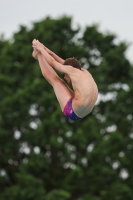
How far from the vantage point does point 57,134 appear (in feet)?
96.1

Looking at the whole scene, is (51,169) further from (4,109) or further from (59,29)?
(59,29)

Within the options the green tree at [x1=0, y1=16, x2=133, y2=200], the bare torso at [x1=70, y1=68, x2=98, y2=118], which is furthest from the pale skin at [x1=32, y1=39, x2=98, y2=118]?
the green tree at [x1=0, y1=16, x2=133, y2=200]

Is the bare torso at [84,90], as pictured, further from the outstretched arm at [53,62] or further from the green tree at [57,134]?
the green tree at [57,134]

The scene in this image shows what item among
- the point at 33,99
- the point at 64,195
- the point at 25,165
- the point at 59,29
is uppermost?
the point at 59,29

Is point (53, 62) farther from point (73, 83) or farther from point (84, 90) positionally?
point (84, 90)

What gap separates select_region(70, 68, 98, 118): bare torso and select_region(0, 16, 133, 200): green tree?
672 inches

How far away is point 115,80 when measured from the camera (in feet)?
103

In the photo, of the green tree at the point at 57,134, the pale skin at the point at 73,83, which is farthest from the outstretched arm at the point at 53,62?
the green tree at the point at 57,134

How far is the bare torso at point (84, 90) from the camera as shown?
10711mm

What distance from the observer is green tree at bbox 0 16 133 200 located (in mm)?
28734

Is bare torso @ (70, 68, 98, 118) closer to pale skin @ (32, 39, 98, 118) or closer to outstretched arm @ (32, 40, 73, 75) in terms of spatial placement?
pale skin @ (32, 39, 98, 118)

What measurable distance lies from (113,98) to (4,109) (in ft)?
14.5

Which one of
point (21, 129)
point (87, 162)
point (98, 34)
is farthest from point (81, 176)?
point (98, 34)

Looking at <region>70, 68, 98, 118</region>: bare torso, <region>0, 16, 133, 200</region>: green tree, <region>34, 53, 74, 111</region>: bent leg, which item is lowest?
<region>70, 68, 98, 118</region>: bare torso
